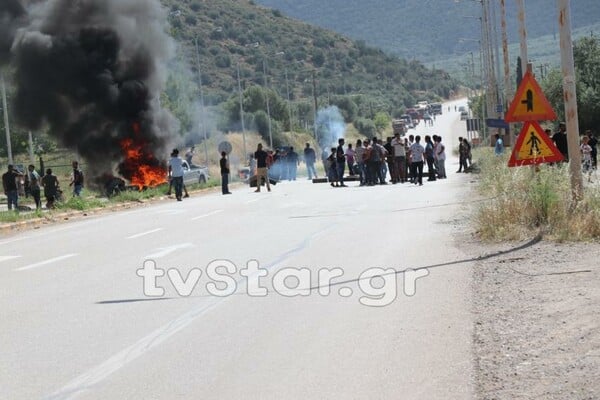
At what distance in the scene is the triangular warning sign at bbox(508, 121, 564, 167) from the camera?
47.3 feet

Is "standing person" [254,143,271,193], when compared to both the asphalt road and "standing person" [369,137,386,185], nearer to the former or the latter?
"standing person" [369,137,386,185]

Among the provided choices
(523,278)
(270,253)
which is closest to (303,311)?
(523,278)

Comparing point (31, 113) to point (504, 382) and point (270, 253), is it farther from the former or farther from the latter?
point (504, 382)

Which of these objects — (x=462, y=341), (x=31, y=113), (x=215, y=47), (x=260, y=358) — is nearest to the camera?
(x=260, y=358)

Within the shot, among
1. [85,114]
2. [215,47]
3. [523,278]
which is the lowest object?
[523,278]

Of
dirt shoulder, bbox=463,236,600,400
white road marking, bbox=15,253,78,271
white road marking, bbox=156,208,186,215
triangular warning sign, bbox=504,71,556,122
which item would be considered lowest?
dirt shoulder, bbox=463,236,600,400

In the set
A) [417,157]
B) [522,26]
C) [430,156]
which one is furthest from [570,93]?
[430,156]

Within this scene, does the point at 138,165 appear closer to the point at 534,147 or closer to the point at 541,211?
the point at 541,211

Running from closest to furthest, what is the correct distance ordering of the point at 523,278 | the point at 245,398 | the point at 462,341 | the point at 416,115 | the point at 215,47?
the point at 245,398
the point at 462,341
the point at 523,278
the point at 215,47
the point at 416,115

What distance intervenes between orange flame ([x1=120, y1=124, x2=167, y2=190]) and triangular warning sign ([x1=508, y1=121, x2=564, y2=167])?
27.4 meters

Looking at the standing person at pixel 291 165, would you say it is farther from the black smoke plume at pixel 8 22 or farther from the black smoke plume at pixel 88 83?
the black smoke plume at pixel 8 22

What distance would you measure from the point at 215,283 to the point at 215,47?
121 meters

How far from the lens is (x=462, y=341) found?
8.03 meters

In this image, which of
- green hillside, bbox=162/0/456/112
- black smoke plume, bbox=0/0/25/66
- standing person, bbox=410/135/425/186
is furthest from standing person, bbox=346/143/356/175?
green hillside, bbox=162/0/456/112
